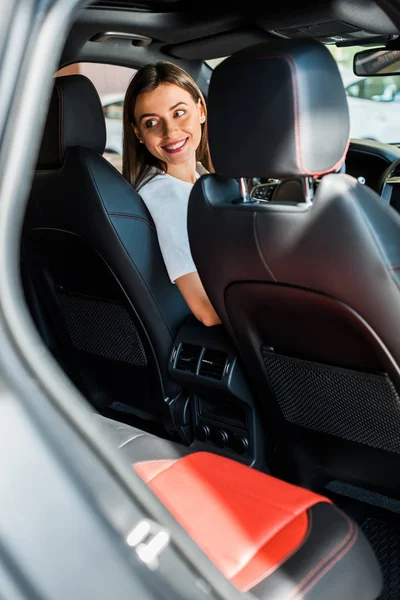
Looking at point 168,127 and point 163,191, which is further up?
point 168,127

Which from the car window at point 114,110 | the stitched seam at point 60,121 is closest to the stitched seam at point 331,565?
the stitched seam at point 60,121

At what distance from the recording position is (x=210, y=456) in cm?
153

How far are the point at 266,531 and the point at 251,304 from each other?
25.4 inches

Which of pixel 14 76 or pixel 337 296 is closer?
pixel 14 76

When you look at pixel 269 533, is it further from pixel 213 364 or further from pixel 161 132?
pixel 161 132

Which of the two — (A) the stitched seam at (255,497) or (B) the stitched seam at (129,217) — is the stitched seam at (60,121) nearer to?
(B) the stitched seam at (129,217)

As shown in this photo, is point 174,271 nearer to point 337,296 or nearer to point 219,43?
point 337,296

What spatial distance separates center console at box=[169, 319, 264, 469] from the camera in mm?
2127

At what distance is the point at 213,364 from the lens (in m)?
2.16

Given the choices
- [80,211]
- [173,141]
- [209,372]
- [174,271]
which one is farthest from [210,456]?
[173,141]

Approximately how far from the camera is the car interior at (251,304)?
135cm

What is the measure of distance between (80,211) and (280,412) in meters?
0.82

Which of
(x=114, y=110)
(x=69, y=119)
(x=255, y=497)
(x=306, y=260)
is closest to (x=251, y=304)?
(x=306, y=260)

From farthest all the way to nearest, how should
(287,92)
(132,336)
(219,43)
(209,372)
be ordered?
(219,43) → (132,336) → (209,372) → (287,92)
